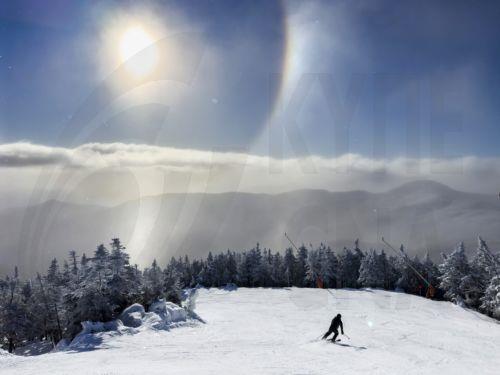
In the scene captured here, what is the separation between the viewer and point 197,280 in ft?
329

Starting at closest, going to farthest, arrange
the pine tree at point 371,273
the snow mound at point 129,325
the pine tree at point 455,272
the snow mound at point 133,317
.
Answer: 1. the snow mound at point 129,325
2. the snow mound at point 133,317
3. the pine tree at point 455,272
4. the pine tree at point 371,273

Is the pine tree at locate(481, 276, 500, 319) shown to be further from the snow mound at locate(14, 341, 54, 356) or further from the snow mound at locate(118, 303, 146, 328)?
the snow mound at locate(14, 341, 54, 356)

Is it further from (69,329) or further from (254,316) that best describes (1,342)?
(254,316)

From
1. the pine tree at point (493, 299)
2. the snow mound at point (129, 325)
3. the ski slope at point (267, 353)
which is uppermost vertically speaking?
the ski slope at point (267, 353)

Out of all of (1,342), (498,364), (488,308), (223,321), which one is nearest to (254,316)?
(223,321)

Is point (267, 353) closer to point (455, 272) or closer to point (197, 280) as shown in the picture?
point (455, 272)

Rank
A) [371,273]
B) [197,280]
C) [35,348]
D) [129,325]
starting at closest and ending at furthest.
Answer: [129,325]
[35,348]
[371,273]
[197,280]

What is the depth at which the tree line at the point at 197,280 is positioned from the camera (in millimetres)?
35062

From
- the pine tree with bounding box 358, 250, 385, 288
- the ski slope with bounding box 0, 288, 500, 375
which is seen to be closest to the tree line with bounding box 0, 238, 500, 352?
the pine tree with bounding box 358, 250, 385, 288

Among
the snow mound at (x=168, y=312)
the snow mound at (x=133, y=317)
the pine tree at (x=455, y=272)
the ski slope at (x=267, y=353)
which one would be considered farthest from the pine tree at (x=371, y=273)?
the snow mound at (x=133, y=317)

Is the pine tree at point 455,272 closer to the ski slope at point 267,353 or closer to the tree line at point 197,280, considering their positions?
the tree line at point 197,280

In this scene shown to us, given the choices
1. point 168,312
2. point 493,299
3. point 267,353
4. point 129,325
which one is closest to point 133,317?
point 129,325

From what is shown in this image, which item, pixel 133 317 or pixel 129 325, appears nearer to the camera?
pixel 129 325

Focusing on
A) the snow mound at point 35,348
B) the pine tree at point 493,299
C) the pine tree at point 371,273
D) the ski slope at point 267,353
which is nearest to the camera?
the ski slope at point 267,353
